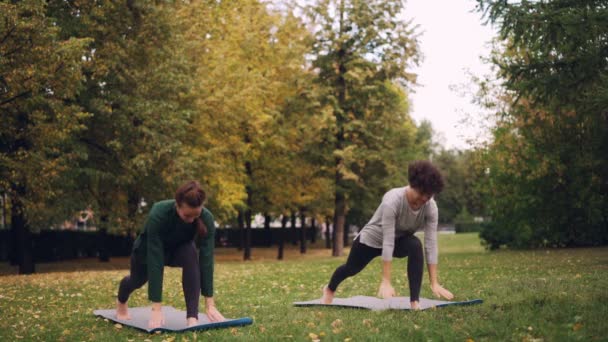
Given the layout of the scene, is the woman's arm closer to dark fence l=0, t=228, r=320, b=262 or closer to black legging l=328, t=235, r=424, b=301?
black legging l=328, t=235, r=424, b=301

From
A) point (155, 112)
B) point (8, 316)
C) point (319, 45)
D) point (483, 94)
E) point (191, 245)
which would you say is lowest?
point (8, 316)

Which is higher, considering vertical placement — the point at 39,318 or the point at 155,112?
the point at 155,112

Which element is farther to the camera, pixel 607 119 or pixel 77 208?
pixel 77 208

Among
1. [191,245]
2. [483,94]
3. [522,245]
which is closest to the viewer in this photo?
[191,245]

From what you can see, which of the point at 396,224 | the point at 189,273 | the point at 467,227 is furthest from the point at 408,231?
the point at 467,227

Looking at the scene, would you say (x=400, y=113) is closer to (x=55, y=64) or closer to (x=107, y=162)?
(x=107, y=162)

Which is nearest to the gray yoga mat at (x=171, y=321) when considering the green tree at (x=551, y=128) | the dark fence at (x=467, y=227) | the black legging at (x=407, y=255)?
the black legging at (x=407, y=255)

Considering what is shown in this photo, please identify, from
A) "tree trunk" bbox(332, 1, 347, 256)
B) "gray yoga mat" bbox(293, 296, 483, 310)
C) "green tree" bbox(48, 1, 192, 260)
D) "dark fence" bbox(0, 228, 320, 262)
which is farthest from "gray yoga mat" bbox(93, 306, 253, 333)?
"dark fence" bbox(0, 228, 320, 262)

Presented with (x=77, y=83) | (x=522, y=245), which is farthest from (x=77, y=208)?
(x=522, y=245)

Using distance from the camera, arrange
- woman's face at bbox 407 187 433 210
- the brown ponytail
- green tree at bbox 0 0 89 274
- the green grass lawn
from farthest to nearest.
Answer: green tree at bbox 0 0 89 274
woman's face at bbox 407 187 433 210
the brown ponytail
the green grass lawn

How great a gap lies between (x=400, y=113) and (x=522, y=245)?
8203 millimetres

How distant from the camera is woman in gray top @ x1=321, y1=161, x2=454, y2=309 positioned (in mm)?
6754

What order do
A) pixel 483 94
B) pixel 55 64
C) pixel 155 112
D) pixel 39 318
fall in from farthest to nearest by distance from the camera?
pixel 483 94, pixel 155 112, pixel 55 64, pixel 39 318

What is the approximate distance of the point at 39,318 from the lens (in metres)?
8.09
